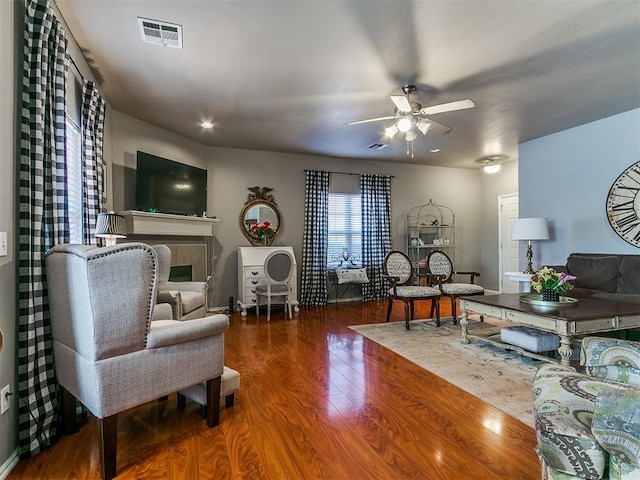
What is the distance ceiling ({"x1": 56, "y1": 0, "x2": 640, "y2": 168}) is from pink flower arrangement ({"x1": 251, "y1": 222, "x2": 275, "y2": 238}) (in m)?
1.65

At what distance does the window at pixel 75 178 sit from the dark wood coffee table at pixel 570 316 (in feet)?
12.2

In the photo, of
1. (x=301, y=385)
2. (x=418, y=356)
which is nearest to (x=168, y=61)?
(x=301, y=385)

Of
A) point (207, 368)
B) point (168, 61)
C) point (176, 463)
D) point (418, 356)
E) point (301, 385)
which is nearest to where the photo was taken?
point (176, 463)

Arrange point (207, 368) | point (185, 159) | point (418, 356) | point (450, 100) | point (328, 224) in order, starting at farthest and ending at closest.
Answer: point (328, 224), point (185, 159), point (450, 100), point (418, 356), point (207, 368)

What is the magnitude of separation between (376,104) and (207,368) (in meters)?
3.08

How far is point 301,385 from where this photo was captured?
8.69 feet

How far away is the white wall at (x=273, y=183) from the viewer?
4.23 m

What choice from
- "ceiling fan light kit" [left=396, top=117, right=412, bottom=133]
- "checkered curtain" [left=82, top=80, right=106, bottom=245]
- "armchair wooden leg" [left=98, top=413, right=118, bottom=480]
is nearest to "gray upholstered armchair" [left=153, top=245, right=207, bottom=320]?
"checkered curtain" [left=82, top=80, right=106, bottom=245]

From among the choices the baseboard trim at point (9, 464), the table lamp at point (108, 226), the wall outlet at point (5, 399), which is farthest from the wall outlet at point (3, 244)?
the baseboard trim at point (9, 464)

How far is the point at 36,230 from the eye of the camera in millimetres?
1790

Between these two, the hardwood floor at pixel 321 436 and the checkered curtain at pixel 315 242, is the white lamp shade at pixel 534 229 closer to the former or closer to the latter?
the hardwood floor at pixel 321 436

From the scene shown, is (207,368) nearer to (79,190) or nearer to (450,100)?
(79,190)

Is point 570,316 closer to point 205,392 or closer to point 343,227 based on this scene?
point 205,392

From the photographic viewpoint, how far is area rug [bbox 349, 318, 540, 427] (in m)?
2.45
